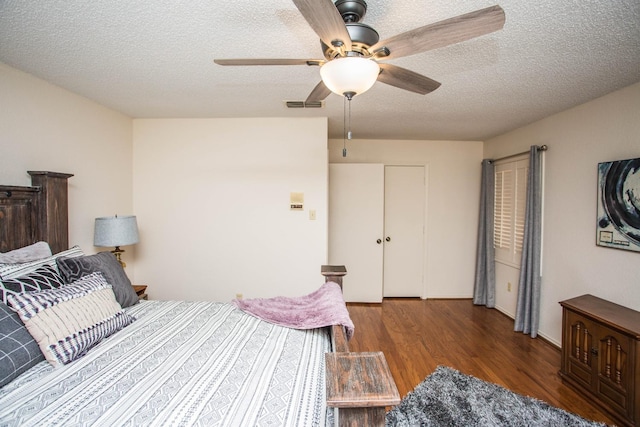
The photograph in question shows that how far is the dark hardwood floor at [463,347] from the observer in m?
2.23

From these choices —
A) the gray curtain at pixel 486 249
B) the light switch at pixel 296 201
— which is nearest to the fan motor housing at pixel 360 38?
the light switch at pixel 296 201

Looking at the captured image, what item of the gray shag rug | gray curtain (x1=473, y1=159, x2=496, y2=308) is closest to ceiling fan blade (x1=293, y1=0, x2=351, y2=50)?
the gray shag rug

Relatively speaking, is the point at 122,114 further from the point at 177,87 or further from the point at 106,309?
the point at 106,309

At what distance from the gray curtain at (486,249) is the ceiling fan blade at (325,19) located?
3640mm

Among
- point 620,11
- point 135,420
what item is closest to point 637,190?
point 620,11

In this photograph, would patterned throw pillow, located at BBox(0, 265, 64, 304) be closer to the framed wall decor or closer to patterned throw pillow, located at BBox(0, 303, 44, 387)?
patterned throw pillow, located at BBox(0, 303, 44, 387)

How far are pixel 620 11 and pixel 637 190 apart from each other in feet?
4.76

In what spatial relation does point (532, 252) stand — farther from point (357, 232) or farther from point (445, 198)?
point (357, 232)

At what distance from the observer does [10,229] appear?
75.6 inches

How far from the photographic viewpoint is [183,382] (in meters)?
1.18

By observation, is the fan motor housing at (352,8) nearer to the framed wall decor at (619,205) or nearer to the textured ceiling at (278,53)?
the textured ceiling at (278,53)

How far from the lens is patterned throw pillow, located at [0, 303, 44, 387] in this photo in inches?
46.1

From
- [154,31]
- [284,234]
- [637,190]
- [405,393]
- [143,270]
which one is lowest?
[405,393]

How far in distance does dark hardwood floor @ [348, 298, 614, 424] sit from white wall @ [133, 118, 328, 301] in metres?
1.00
